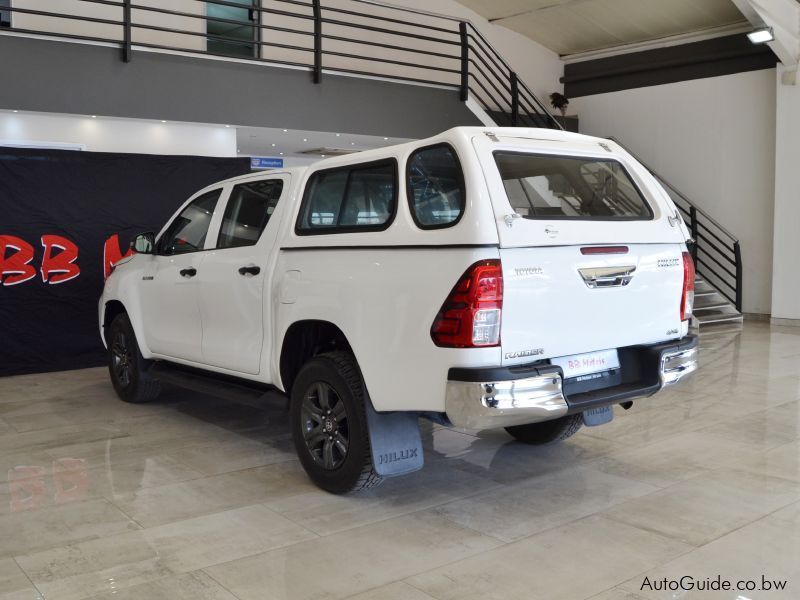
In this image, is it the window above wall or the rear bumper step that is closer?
the rear bumper step

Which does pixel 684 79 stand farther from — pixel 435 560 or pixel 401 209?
pixel 435 560

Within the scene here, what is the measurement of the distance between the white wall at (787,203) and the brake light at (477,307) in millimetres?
10495

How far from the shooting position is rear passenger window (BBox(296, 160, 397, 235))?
420 centimetres

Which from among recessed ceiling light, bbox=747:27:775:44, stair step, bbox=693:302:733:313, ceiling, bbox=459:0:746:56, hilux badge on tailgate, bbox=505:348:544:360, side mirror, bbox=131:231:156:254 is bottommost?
stair step, bbox=693:302:733:313

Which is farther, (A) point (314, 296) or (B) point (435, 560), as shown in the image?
(A) point (314, 296)

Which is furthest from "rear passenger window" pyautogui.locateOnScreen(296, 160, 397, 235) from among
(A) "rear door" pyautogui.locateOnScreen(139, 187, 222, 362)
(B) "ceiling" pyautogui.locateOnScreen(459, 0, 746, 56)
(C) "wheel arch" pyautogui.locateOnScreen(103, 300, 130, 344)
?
(B) "ceiling" pyautogui.locateOnScreen(459, 0, 746, 56)

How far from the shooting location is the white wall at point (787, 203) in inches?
488

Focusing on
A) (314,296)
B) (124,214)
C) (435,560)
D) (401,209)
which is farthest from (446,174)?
(124,214)

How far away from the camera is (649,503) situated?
4.28m

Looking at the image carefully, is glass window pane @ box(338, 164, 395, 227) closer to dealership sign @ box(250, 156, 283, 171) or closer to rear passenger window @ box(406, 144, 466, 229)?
rear passenger window @ box(406, 144, 466, 229)

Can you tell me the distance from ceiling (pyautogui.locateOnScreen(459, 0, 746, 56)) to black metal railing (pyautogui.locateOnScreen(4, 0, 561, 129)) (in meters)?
0.99

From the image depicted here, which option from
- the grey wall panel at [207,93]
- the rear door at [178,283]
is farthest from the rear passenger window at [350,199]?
the grey wall panel at [207,93]

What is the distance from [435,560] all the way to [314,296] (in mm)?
1558

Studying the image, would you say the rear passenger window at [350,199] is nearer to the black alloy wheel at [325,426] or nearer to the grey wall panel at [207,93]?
the black alloy wheel at [325,426]
